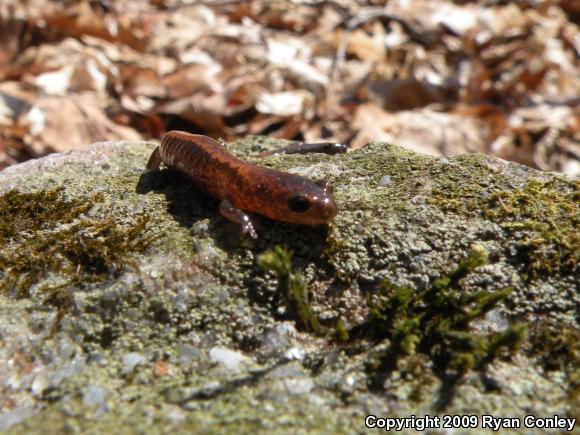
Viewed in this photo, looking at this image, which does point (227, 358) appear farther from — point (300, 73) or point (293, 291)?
point (300, 73)

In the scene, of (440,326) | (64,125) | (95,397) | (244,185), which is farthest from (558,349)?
(64,125)

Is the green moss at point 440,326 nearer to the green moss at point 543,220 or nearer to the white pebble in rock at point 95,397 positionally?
the green moss at point 543,220

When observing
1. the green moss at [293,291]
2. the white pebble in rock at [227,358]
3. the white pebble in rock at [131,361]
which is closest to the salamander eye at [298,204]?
the green moss at [293,291]

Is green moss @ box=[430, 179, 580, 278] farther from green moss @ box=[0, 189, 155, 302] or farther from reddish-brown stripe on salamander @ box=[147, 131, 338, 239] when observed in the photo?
green moss @ box=[0, 189, 155, 302]

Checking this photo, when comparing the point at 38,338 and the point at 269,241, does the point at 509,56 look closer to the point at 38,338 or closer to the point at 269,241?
the point at 269,241

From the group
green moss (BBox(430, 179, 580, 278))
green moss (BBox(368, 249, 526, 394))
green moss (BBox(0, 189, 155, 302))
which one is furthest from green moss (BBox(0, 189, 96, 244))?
green moss (BBox(430, 179, 580, 278))

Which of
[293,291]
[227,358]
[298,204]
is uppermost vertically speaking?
[298,204]
